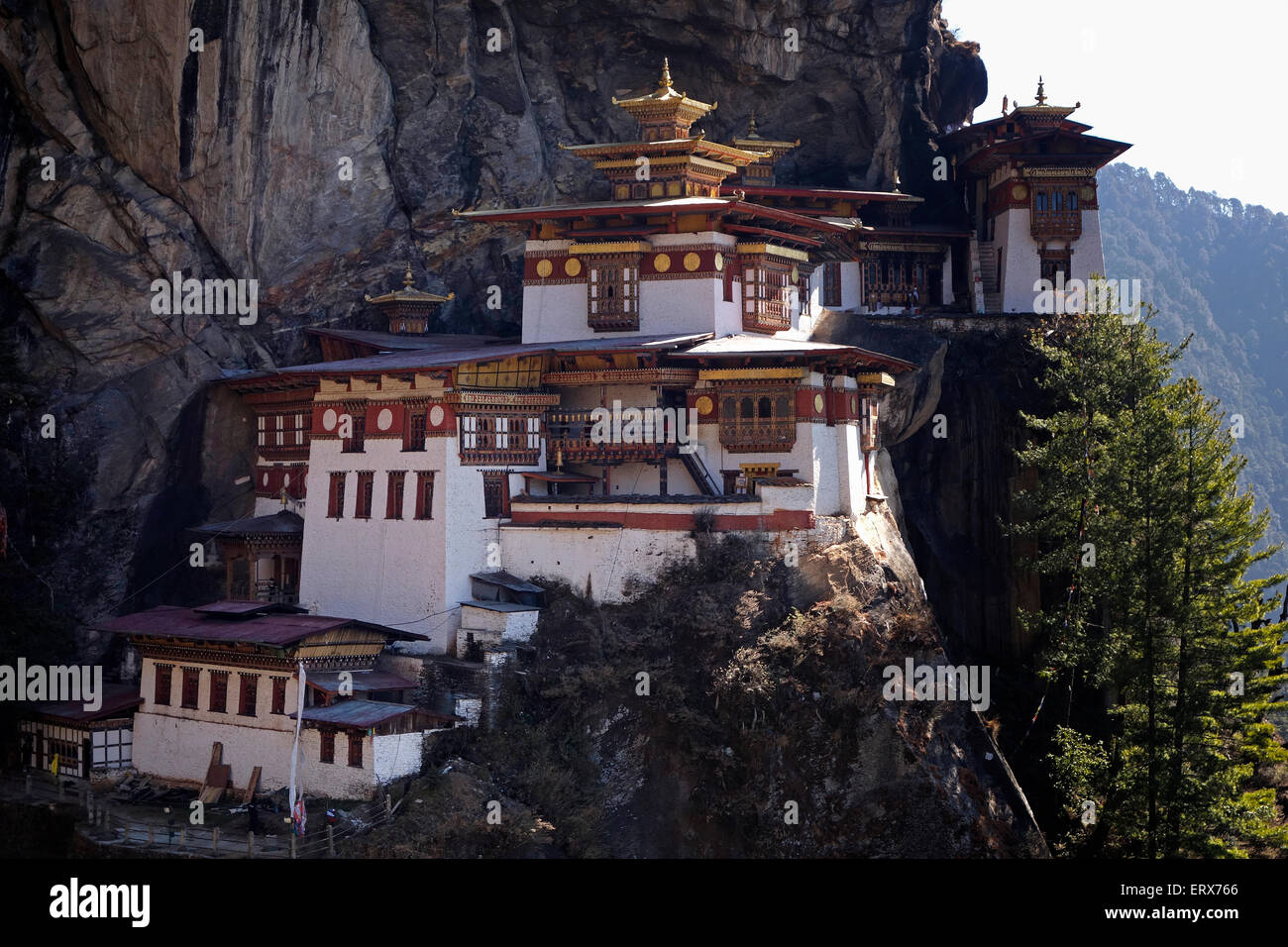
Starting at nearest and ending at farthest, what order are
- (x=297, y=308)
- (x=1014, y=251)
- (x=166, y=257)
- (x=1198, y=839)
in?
(x=1198, y=839) → (x=166, y=257) → (x=297, y=308) → (x=1014, y=251)

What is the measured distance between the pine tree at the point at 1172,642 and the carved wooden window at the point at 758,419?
8.46m

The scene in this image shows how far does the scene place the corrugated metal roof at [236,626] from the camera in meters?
39.6

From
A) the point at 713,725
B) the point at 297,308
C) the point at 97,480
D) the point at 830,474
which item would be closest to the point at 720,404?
the point at 830,474

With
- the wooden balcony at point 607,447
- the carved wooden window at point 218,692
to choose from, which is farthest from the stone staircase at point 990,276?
the carved wooden window at point 218,692

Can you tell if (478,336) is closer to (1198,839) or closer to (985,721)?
(985,721)

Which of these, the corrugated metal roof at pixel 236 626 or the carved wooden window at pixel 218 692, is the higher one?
the corrugated metal roof at pixel 236 626

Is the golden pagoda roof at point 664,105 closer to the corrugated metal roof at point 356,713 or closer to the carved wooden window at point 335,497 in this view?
the carved wooden window at point 335,497

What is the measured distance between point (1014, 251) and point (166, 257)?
99.6 feet

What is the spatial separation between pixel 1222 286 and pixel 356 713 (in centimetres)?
9275

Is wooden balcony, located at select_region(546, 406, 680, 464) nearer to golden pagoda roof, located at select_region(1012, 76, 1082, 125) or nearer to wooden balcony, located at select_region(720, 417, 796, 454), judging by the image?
wooden balcony, located at select_region(720, 417, 796, 454)

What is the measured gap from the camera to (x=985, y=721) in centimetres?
4669

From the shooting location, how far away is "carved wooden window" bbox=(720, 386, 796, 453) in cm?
4578

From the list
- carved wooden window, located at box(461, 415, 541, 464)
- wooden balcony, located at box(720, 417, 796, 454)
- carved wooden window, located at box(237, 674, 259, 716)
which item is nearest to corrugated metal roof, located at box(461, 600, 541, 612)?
carved wooden window, located at box(461, 415, 541, 464)

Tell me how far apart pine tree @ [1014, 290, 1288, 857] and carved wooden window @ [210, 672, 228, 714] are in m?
21.2
